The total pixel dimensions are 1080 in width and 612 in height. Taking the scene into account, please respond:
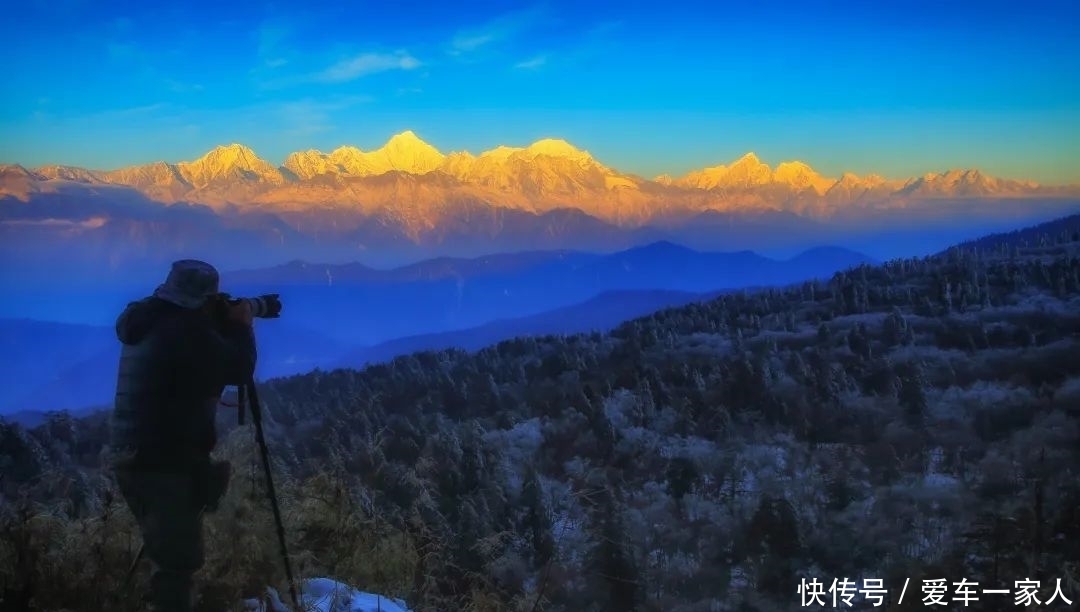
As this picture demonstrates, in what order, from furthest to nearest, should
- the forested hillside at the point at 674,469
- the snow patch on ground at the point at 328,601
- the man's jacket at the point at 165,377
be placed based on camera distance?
the forested hillside at the point at 674,469 < the snow patch on ground at the point at 328,601 < the man's jacket at the point at 165,377

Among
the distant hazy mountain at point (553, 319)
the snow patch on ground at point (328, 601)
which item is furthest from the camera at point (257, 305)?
the distant hazy mountain at point (553, 319)

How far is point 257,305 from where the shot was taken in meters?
4.84

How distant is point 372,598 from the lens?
621 centimetres

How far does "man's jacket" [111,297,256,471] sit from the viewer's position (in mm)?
4289

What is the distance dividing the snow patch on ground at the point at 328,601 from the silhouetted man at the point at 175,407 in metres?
1.05

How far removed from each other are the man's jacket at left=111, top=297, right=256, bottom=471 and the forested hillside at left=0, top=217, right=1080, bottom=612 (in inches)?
61.5

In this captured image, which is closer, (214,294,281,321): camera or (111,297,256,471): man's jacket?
(111,297,256,471): man's jacket

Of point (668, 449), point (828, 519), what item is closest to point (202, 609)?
point (828, 519)

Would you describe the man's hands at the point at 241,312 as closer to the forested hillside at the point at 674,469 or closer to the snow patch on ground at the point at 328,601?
the snow patch on ground at the point at 328,601

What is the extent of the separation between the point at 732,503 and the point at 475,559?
A: 16.3m

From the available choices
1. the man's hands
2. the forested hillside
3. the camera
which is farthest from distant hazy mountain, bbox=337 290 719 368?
the man's hands

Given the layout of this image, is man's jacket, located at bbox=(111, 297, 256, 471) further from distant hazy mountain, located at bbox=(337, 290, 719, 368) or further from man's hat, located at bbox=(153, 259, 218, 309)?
distant hazy mountain, located at bbox=(337, 290, 719, 368)

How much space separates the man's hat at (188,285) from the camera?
14.5ft

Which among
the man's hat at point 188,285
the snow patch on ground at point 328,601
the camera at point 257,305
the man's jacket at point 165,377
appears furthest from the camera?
the snow patch on ground at point 328,601
